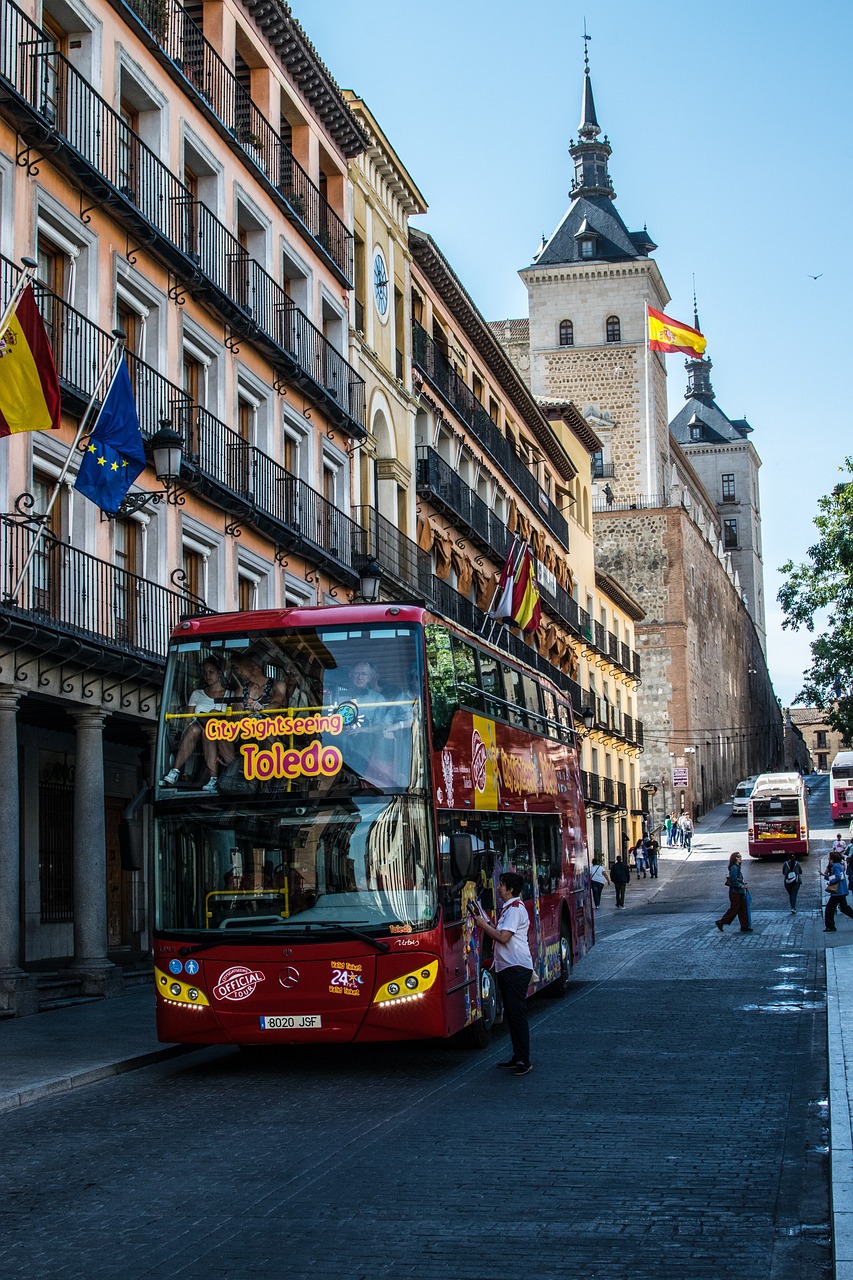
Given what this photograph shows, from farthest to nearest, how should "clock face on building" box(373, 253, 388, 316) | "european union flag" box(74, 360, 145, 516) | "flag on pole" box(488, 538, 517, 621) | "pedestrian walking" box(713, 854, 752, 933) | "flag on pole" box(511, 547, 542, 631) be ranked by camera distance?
"clock face on building" box(373, 253, 388, 316)
"flag on pole" box(511, 547, 542, 631)
"flag on pole" box(488, 538, 517, 621)
"pedestrian walking" box(713, 854, 752, 933)
"european union flag" box(74, 360, 145, 516)

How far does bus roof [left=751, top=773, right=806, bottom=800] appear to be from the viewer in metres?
58.9

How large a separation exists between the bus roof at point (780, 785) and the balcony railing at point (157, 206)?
31177 mm

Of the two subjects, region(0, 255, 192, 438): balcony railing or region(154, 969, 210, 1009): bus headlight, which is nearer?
region(154, 969, 210, 1009): bus headlight

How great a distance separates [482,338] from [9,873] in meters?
32.6

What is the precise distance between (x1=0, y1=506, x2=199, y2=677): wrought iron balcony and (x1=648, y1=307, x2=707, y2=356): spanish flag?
6363 centimetres

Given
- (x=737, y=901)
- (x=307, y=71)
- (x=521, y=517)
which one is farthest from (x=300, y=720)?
(x=521, y=517)

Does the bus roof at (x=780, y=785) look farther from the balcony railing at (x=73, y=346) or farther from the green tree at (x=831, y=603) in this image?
the balcony railing at (x=73, y=346)

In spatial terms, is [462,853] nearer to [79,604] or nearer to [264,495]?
[79,604]

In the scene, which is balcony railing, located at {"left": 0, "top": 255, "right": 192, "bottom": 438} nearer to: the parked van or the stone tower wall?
the stone tower wall

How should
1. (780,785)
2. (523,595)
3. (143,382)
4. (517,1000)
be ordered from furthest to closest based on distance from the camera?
(780,785) < (523,595) < (143,382) < (517,1000)

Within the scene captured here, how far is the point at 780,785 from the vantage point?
59250 millimetres

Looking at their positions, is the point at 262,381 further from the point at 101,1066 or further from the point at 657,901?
the point at 657,901

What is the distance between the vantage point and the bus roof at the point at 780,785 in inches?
2319

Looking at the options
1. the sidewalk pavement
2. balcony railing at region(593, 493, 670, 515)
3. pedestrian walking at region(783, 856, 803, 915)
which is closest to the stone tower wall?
balcony railing at region(593, 493, 670, 515)
